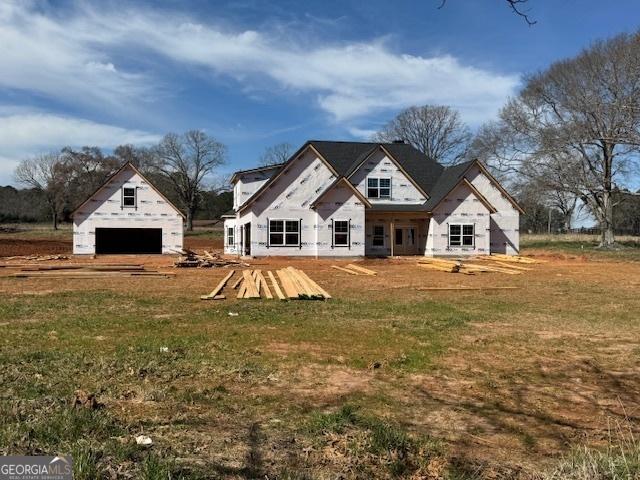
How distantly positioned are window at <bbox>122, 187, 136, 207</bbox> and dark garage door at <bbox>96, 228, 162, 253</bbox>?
5.01 meters

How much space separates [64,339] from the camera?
8.59 metres

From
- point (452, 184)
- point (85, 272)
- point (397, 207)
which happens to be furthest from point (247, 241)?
point (85, 272)

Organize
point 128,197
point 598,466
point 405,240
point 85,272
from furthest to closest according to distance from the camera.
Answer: point 128,197 → point 405,240 → point 85,272 → point 598,466

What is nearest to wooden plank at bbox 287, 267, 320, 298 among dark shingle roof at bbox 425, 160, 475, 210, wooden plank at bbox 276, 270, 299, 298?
wooden plank at bbox 276, 270, 299, 298

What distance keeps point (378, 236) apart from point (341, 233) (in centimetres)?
356

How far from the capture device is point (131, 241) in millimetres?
42938

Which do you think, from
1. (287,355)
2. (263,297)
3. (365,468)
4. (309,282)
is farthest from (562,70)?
(365,468)

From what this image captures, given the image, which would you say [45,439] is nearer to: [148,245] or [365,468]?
[365,468]

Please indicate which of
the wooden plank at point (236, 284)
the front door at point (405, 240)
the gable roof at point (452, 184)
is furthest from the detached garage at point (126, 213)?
the wooden plank at point (236, 284)

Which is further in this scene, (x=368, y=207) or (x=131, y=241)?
(x=131, y=241)

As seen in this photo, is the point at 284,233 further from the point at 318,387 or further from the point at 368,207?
the point at 318,387

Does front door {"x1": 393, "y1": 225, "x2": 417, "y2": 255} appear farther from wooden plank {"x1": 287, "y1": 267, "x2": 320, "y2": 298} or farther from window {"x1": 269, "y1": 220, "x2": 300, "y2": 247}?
wooden plank {"x1": 287, "y1": 267, "x2": 320, "y2": 298}

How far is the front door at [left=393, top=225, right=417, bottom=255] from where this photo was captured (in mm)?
36250

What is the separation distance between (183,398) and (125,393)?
62cm
